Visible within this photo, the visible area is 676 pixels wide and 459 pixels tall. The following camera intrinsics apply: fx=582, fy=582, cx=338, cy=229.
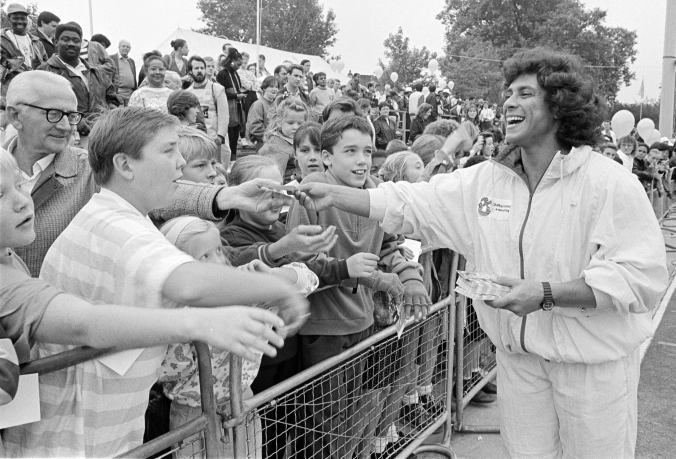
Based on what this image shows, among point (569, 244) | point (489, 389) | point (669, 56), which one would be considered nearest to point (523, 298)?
point (569, 244)

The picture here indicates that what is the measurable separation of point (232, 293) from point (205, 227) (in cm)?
77

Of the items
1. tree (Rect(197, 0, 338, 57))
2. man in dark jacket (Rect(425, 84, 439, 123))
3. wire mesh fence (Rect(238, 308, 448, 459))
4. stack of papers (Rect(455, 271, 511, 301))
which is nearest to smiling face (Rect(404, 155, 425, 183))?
wire mesh fence (Rect(238, 308, 448, 459))

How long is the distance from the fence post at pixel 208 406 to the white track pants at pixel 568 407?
1.41 metres

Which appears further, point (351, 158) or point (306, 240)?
point (351, 158)

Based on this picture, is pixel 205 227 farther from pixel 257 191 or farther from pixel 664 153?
pixel 664 153

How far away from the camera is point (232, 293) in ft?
4.22

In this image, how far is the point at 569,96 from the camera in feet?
8.10

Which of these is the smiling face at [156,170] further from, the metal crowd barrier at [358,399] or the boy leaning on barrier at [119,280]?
the metal crowd barrier at [358,399]

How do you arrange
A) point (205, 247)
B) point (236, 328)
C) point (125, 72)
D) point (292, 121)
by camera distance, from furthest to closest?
point (125, 72) < point (292, 121) < point (205, 247) < point (236, 328)

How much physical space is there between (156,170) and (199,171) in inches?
44.5

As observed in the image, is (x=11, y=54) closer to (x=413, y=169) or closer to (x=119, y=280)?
(x=413, y=169)

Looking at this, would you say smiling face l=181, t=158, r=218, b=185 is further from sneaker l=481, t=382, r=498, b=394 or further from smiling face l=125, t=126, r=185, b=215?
sneaker l=481, t=382, r=498, b=394

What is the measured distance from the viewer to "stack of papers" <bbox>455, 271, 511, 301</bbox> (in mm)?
2316

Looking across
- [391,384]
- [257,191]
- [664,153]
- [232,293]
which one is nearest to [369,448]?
[391,384]
